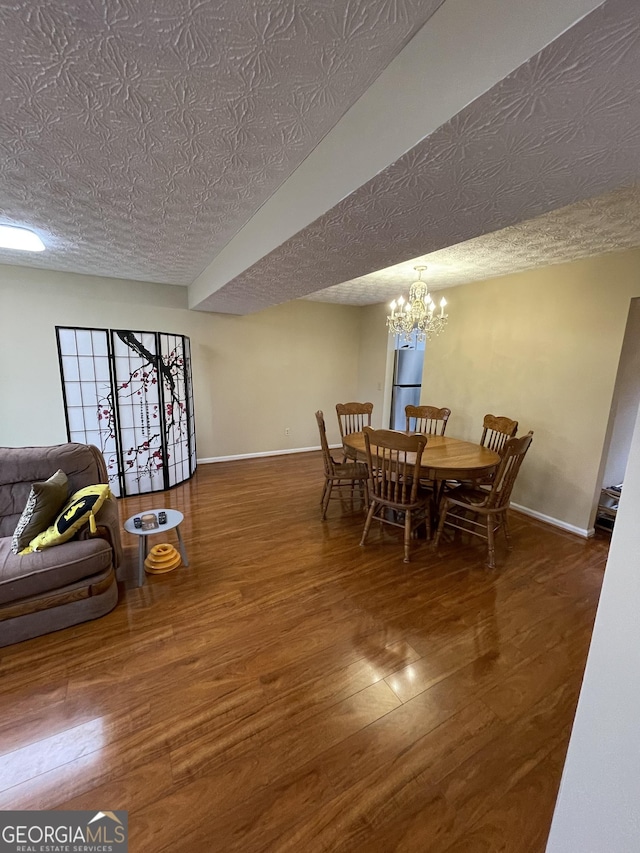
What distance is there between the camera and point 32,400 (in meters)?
3.85

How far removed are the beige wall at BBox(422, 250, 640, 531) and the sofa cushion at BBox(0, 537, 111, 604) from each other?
3838 millimetres

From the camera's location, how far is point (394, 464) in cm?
271

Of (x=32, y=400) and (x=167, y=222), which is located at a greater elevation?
(x=167, y=222)

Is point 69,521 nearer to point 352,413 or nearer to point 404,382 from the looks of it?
point 352,413

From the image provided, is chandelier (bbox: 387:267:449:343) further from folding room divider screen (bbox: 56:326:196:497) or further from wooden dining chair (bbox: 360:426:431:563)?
folding room divider screen (bbox: 56:326:196:497)

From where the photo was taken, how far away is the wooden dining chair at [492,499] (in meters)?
2.46

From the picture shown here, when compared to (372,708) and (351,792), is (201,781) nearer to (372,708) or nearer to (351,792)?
(351,792)

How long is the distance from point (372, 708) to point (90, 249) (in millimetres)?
3804

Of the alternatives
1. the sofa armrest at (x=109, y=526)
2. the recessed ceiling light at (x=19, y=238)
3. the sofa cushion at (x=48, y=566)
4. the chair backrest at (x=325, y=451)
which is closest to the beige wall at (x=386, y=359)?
the recessed ceiling light at (x=19, y=238)

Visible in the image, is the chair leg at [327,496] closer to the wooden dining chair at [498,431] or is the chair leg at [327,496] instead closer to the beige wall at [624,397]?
the wooden dining chair at [498,431]

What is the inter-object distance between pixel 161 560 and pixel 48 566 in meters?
0.75

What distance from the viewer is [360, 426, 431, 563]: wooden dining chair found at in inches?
99.8

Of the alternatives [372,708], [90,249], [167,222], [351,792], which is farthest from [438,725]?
[90,249]

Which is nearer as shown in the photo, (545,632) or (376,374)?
(545,632)
